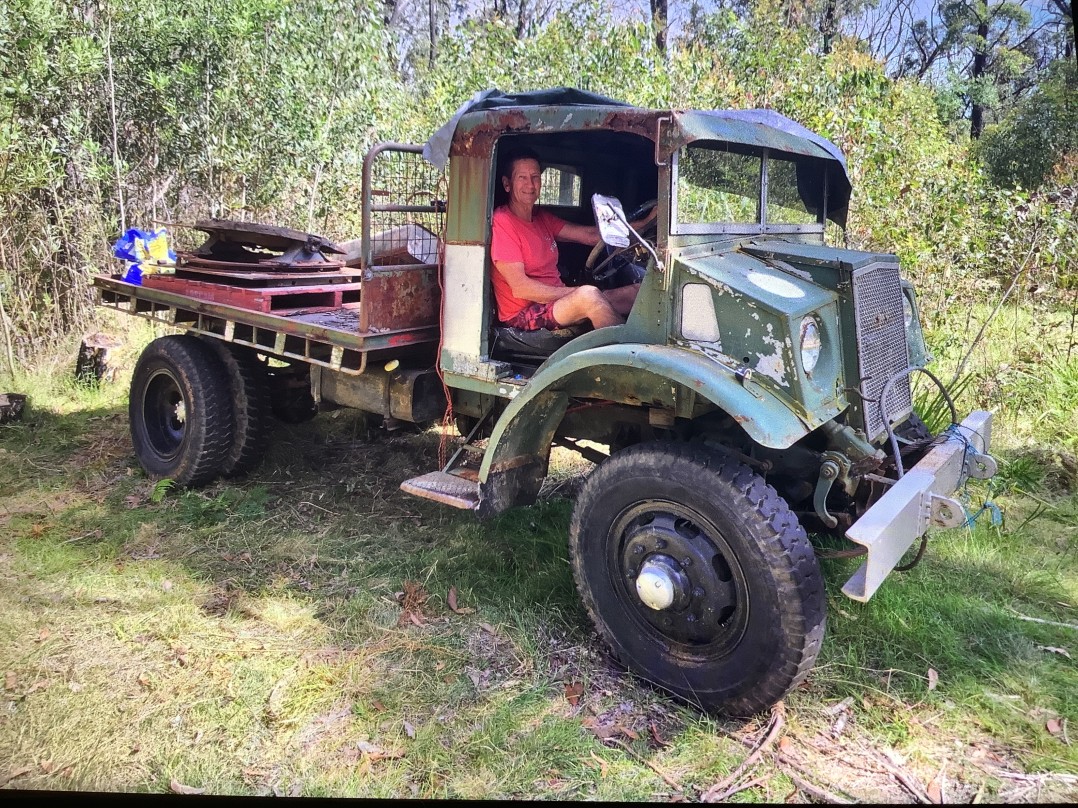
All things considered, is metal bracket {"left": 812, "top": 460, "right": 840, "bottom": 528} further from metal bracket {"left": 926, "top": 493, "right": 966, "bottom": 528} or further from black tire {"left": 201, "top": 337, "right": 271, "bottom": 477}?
black tire {"left": 201, "top": 337, "right": 271, "bottom": 477}

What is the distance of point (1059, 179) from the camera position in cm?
609

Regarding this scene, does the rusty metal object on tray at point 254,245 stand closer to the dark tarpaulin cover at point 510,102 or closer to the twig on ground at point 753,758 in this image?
the dark tarpaulin cover at point 510,102

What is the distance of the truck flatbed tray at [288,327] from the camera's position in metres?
3.75

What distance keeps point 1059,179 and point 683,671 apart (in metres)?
5.54

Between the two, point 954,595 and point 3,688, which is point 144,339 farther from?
point 954,595

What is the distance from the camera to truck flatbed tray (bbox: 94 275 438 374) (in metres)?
3.75

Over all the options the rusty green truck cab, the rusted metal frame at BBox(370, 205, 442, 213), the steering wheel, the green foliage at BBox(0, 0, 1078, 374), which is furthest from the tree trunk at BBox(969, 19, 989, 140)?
the rusted metal frame at BBox(370, 205, 442, 213)

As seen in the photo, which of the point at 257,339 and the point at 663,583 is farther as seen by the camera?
the point at 257,339

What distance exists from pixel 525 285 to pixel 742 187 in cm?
104

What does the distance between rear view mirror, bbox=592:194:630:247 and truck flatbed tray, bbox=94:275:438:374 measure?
1.41 meters

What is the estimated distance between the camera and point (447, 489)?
350 centimetres

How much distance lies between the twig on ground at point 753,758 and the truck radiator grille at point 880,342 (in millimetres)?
1081

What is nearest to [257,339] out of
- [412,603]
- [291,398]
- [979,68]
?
[291,398]

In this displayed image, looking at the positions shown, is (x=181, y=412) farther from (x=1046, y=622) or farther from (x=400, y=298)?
(x=1046, y=622)
